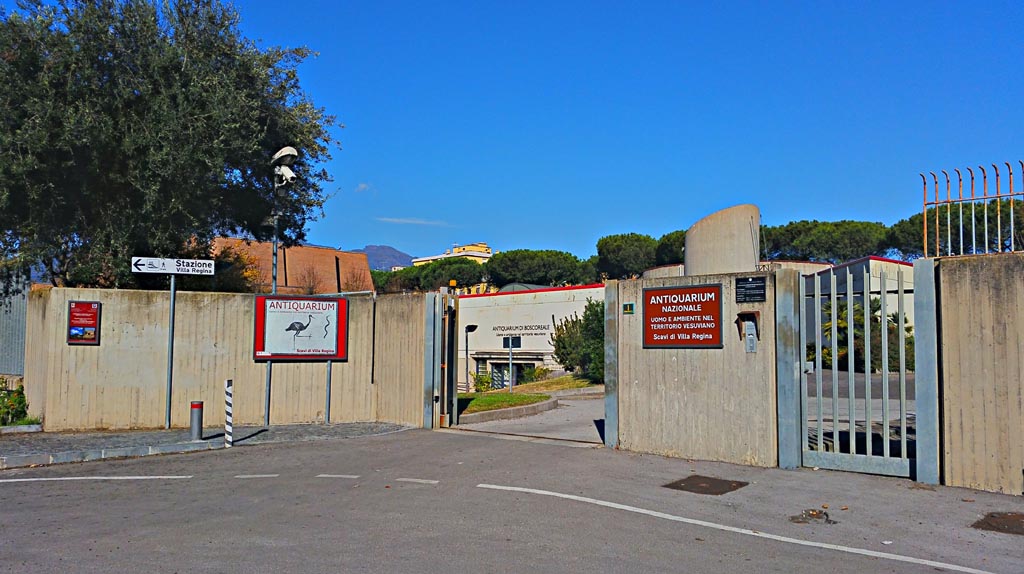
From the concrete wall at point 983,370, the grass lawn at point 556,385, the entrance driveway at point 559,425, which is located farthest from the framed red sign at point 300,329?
the grass lawn at point 556,385

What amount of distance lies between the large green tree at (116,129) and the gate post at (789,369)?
12.1 metres

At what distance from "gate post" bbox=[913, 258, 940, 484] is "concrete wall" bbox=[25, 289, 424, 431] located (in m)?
9.12

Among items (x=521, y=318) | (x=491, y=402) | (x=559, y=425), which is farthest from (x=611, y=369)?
(x=521, y=318)

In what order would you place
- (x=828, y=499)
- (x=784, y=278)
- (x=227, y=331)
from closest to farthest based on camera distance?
(x=828, y=499) → (x=784, y=278) → (x=227, y=331)

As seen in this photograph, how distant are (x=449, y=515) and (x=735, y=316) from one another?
215 inches

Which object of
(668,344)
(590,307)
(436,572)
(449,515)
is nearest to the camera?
(436,572)

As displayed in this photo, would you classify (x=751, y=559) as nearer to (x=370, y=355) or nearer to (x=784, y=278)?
(x=784, y=278)

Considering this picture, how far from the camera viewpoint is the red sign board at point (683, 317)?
1133 cm

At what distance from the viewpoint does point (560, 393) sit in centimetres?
2766

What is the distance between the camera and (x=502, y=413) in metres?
17.4

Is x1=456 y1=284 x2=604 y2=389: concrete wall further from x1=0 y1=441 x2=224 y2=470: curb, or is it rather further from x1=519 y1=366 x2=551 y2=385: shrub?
x1=0 y1=441 x2=224 y2=470: curb

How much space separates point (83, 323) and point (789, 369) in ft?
42.0

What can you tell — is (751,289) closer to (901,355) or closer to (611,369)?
(901,355)

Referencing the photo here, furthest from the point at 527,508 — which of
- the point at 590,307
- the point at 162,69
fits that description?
the point at 590,307
